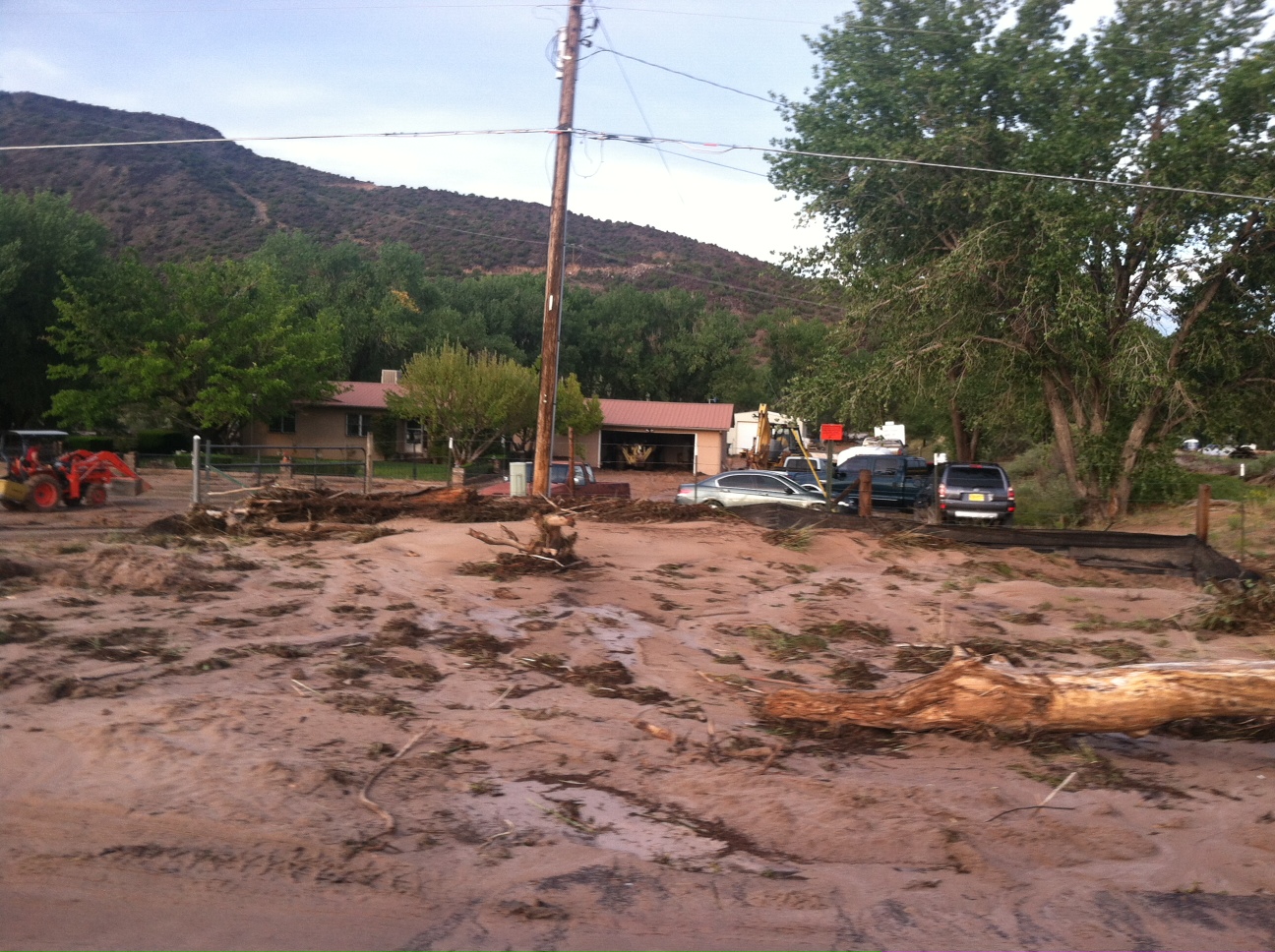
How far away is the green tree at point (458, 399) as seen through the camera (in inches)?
1625

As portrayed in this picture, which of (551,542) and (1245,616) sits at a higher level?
(551,542)

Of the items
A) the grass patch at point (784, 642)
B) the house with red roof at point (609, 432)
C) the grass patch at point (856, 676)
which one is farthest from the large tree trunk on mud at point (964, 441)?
the grass patch at point (856, 676)

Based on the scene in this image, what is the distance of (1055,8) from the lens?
2886 cm

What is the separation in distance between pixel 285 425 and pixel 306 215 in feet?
248

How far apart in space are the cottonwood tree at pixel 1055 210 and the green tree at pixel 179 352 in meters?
22.1

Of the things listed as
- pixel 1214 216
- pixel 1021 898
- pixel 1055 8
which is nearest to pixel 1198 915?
pixel 1021 898

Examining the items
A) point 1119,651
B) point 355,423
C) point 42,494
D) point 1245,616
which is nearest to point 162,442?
point 355,423

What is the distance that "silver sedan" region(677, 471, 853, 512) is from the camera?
2497cm

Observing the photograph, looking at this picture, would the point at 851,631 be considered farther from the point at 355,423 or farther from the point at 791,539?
the point at 355,423

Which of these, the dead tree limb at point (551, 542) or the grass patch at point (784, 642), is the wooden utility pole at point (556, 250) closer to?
the dead tree limb at point (551, 542)

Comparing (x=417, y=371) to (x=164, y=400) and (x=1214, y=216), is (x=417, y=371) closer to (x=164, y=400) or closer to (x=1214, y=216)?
(x=164, y=400)

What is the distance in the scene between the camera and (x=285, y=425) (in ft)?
166

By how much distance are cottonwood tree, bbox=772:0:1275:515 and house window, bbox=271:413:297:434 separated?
28095mm

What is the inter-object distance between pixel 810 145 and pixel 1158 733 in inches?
915
